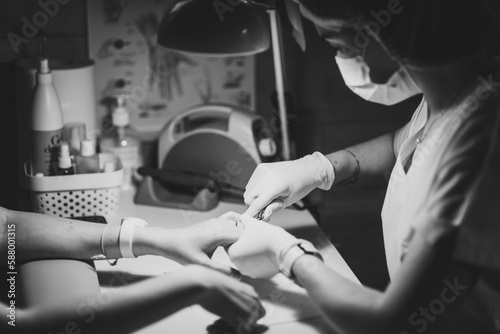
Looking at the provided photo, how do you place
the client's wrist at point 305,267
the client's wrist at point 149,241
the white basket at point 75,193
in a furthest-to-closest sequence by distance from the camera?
the white basket at point 75,193 → the client's wrist at point 149,241 → the client's wrist at point 305,267

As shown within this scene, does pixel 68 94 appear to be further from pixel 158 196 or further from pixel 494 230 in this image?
pixel 494 230

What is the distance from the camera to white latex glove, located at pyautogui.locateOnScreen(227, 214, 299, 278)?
1.07 meters

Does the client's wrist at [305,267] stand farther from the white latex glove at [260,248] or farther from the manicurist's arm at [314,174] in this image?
the manicurist's arm at [314,174]

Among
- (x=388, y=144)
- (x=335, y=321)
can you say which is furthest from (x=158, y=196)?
(x=335, y=321)

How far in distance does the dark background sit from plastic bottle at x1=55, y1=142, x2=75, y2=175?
235mm

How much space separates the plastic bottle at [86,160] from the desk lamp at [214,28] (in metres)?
0.29

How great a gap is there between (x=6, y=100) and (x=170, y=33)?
53cm

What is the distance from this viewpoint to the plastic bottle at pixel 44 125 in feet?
4.93

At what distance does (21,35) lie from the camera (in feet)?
5.53

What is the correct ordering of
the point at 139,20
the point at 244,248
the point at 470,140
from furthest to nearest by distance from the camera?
1. the point at 139,20
2. the point at 244,248
3. the point at 470,140

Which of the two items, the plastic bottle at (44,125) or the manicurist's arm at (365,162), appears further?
the plastic bottle at (44,125)
